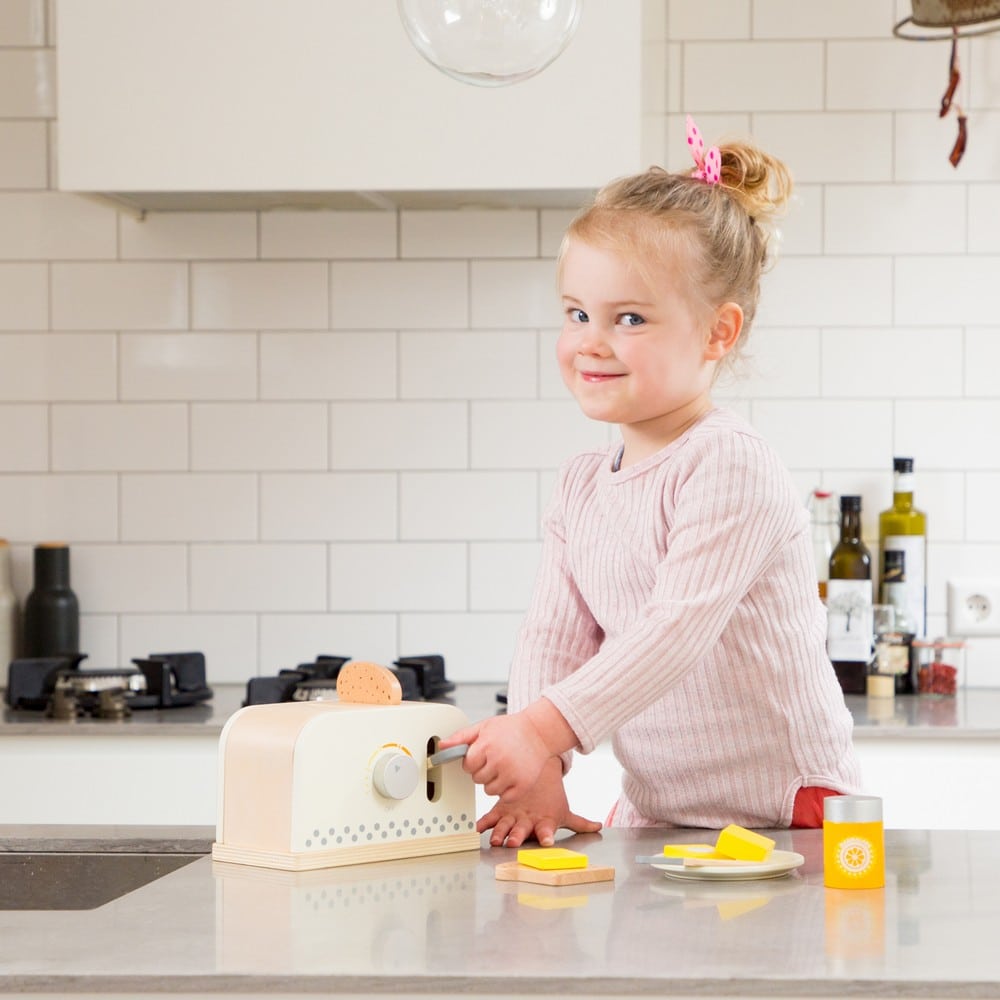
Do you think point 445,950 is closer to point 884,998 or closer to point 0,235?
point 884,998

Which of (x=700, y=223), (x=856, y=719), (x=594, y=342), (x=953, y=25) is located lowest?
(x=856, y=719)

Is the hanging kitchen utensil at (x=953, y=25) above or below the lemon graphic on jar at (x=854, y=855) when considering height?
above

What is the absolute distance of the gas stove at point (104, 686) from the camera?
2.27m

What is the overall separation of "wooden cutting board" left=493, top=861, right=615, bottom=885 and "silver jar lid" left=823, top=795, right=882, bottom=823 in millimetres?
161

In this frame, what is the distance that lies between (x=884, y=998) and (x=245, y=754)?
547mm

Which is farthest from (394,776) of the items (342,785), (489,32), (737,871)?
(489,32)

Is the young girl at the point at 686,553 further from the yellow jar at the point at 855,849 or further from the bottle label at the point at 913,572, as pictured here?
the bottle label at the point at 913,572

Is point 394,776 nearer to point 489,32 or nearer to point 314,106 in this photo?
point 489,32

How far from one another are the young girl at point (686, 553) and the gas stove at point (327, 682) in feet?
2.72

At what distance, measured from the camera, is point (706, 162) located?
141 centimetres

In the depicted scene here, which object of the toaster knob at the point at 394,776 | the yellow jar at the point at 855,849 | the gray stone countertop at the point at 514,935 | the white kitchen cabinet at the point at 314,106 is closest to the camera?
the gray stone countertop at the point at 514,935

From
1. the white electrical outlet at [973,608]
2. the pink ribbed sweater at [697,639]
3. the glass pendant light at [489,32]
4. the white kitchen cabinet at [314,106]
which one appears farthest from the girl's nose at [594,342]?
the white electrical outlet at [973,608]

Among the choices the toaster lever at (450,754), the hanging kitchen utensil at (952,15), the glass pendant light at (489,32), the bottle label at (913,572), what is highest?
the hanging kitchen utensil at (952,15)

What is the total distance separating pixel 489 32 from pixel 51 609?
1.49m
